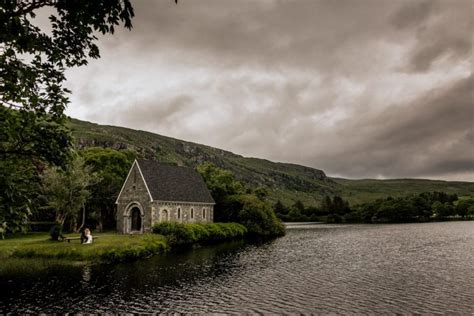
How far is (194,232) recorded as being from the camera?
5997 centimetres

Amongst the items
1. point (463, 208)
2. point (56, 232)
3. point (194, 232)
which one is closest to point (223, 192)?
point (194, 232)

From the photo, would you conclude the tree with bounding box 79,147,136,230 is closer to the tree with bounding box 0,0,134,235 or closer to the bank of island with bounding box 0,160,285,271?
the bank of island with bounding box 0,160,285,271

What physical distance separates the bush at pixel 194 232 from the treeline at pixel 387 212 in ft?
378

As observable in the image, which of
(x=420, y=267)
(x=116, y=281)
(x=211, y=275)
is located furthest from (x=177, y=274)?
(x=420, y=267)

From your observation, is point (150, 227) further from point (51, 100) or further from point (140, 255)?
point (51, 100)

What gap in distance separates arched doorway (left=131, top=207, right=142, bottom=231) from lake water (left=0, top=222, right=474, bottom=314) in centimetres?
2102

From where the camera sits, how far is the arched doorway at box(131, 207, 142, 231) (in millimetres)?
63250

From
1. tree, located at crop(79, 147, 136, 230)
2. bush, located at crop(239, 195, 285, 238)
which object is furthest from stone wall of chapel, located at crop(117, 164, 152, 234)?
bush, located at crop(239, 195, 285, 238)

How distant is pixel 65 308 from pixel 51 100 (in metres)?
16.2

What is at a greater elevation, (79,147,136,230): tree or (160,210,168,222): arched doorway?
(79,147,136,230): tree

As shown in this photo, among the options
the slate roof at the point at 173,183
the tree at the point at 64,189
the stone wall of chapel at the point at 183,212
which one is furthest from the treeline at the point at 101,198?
the slate roof at the point at 173,183

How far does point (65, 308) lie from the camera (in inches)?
912

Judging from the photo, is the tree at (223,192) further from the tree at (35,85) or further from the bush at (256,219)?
the tree at (35,85)

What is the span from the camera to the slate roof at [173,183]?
209 feet
